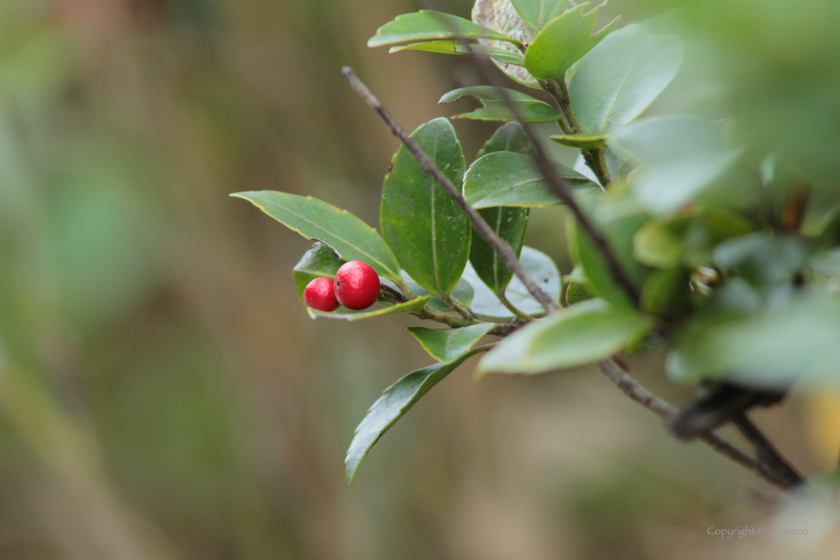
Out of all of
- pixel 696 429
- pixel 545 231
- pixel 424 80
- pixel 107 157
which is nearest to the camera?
pixel 696 429

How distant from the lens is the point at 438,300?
0.41 meters

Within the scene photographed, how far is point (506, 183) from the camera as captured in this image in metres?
0.35

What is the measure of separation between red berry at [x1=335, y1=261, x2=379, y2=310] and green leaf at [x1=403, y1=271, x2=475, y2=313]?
6cm

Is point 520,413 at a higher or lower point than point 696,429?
lower

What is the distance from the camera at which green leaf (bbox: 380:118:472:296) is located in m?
0.38

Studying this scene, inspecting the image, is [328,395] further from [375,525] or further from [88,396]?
[88,396]

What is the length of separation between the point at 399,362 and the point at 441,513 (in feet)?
1.59

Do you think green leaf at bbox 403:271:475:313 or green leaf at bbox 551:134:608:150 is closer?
green leaf at bbox 551:134:608:150

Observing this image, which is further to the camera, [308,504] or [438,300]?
[308,504]

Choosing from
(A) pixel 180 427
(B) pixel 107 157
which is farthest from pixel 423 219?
(A) pixel 180 427

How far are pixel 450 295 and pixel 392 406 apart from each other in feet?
0.32

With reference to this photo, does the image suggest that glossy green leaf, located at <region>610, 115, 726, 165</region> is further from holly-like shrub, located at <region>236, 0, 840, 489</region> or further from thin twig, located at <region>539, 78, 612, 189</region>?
thin twig, located at <region>539, 78, 612, 189</region>

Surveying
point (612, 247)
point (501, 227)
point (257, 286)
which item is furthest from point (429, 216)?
point (257, 286)

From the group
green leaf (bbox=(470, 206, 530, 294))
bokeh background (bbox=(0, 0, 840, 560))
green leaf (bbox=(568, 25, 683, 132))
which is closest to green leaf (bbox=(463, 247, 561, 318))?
green leaf (bbox=(470, 206, 530, 294))
